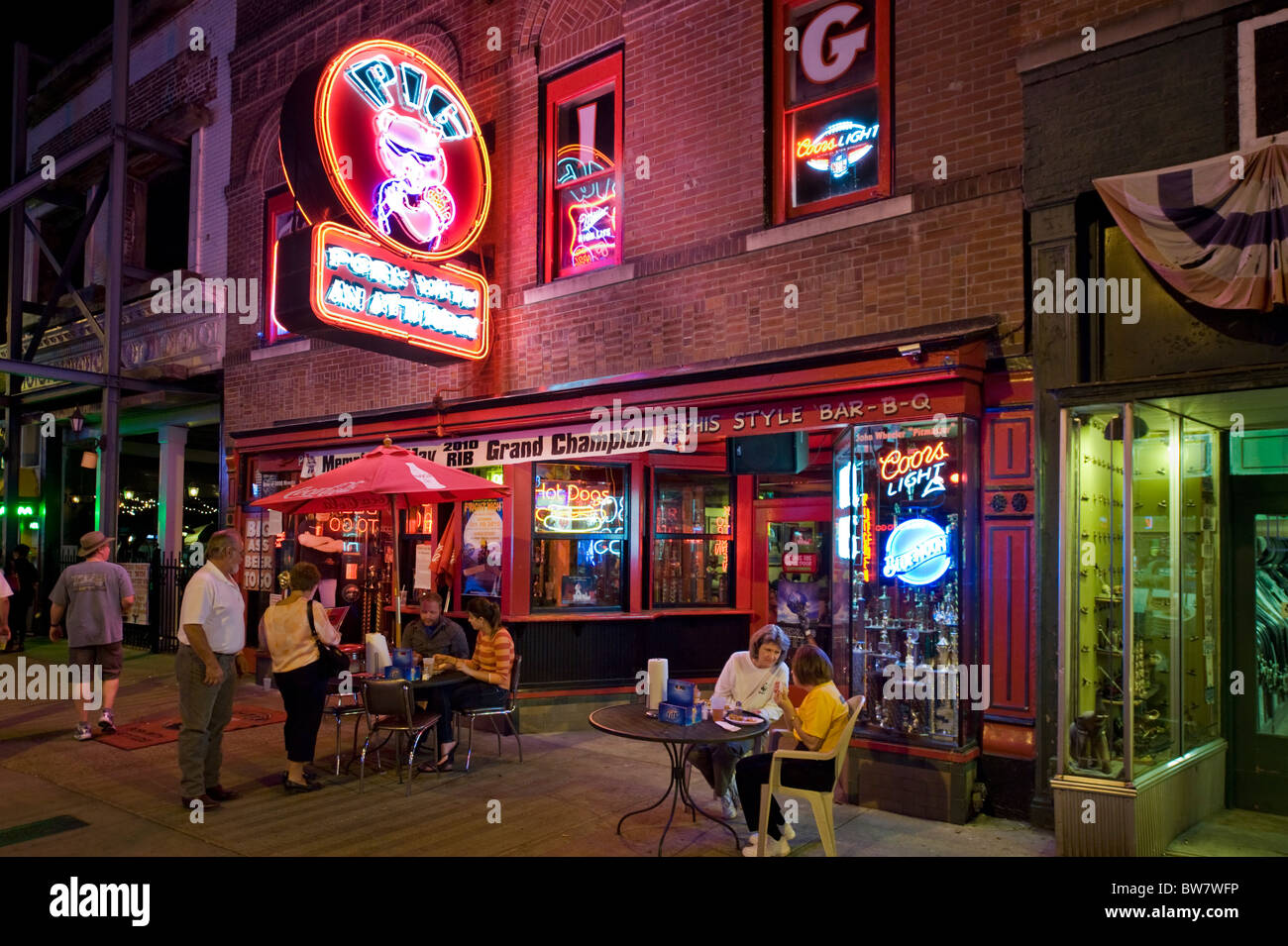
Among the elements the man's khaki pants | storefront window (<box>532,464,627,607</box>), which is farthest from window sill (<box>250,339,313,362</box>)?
the man's khaki pants

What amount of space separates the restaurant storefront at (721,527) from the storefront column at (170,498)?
2485 millimetres

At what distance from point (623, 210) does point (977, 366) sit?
13.7ft

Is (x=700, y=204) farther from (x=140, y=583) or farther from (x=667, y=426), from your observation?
(x=140, y=583)

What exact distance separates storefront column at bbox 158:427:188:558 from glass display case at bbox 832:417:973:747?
1208cm

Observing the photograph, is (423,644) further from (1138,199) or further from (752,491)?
(1138,199)

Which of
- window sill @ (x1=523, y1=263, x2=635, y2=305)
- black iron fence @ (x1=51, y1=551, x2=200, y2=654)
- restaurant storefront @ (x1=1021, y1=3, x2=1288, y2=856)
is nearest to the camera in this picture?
restaurant storefront @ (x1=1021, y1=3, x2=1288, y2=856)

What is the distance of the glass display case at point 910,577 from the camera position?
265 inches

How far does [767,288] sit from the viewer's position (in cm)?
811

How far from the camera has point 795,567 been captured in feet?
35.1

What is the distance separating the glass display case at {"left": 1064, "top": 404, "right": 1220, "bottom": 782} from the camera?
5828mm

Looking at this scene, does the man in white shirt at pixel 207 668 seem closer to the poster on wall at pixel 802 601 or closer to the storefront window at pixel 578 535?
the storefront window at pixel 578 535

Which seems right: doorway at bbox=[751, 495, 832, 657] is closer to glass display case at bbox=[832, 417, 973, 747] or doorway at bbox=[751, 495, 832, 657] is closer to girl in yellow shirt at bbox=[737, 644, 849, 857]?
glass display case at bbox=[832, 417, 973, 747]

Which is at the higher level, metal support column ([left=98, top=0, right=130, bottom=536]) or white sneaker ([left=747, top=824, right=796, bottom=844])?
metal support column ([left=98, top=0, right=130, bottom=536])

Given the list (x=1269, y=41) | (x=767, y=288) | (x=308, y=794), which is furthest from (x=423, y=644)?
(x=1269, y=41)
